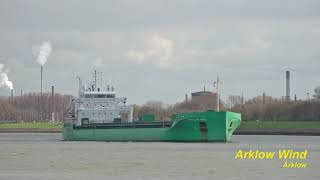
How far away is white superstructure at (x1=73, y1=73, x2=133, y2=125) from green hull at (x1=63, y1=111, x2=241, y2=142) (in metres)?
6.34

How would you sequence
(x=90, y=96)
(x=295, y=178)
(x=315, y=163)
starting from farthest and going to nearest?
(x=90, y=96)
(x=315, y=163)
(x=295, y=178)

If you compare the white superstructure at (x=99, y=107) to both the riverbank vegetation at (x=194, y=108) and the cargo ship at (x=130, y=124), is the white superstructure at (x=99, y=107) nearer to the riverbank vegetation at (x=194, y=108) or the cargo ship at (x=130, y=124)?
the cargo ship at (x=130, y=124)

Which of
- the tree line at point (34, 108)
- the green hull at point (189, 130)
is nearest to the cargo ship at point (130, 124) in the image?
the green hull at point (189, 130)

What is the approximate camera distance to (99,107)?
191ft

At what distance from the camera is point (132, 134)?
50469 mm

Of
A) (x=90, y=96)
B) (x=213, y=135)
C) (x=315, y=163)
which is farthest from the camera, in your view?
(x=90, y=96)

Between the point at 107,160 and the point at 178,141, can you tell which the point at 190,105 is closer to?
the point at 178,141

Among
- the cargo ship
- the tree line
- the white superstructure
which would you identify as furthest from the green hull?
the tree line

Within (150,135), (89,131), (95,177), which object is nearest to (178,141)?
(150,135)

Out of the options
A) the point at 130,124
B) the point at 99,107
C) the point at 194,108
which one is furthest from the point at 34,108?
the point at 130,124

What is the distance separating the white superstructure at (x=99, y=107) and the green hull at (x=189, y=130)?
6.34 m

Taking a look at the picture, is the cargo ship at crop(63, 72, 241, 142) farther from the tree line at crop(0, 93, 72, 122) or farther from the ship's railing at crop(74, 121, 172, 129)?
the tree line at crop(0, 93, 72, 122)

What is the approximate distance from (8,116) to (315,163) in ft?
370

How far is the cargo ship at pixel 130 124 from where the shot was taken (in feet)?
157
